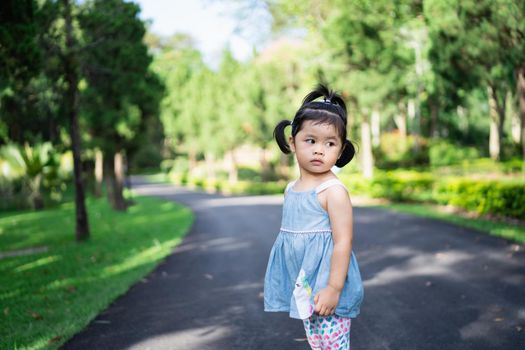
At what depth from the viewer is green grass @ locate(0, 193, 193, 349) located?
4430mm

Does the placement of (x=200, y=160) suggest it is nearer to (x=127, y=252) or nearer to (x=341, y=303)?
(x=127, y=252)

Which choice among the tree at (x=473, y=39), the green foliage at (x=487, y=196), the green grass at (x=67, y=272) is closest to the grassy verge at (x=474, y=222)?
the green foliage at (x=487, y=196)

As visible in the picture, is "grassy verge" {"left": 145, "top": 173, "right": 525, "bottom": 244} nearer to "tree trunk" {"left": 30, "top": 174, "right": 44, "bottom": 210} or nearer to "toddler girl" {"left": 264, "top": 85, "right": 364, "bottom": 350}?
"toddler girl" {"left": 264, "top": 85, "right": 364, "bottom": 350}

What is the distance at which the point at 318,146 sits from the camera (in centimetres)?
231

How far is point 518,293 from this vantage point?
4.89 m

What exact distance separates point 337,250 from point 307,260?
192 millimetres

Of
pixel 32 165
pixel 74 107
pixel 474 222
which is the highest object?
pixel 74 107

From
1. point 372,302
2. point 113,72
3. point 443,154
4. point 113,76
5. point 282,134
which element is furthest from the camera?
point 443,154

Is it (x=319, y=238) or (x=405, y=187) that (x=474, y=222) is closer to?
(x=405, y=187)

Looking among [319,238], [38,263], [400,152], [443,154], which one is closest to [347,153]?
[319,238]

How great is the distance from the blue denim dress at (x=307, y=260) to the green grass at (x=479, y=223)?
681 cm

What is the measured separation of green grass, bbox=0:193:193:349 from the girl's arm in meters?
2.77

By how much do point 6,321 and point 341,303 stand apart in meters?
3.93

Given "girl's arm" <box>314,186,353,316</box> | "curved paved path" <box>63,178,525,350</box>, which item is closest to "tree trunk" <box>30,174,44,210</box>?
"curved paved path" <box>63,178,525,350</box>
